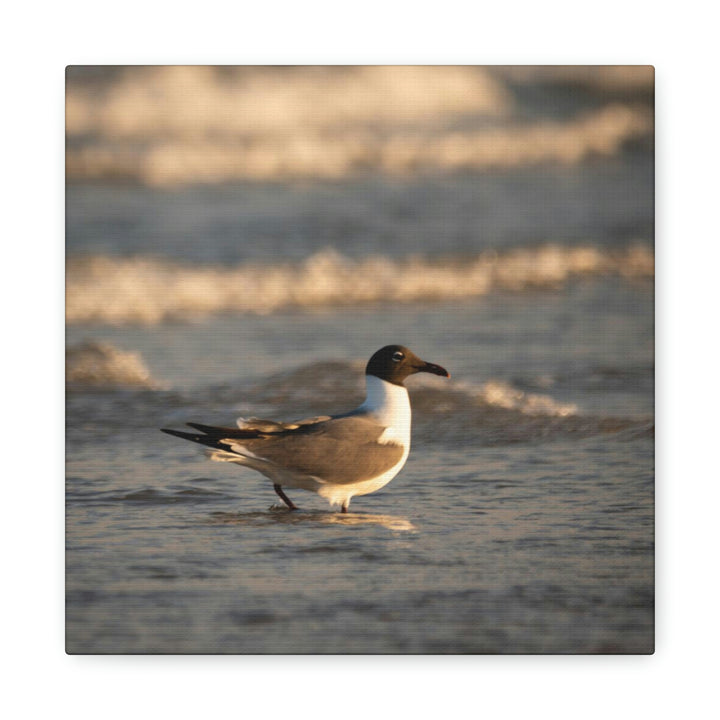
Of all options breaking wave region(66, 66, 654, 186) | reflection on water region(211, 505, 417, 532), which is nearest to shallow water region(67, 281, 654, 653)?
reflection on water region(211, 505, 417, 532)

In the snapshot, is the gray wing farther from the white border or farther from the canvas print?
the white border

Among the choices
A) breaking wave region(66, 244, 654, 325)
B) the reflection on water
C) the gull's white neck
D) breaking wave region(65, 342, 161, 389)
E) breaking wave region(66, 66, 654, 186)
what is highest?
breaking wave region(66, 66, 654, 186)

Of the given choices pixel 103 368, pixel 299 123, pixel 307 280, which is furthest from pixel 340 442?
pixel 299 123

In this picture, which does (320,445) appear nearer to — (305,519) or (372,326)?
(305,519)

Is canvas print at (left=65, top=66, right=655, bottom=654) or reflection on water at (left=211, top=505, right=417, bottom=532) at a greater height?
canvas print at (left=65, top=66, right=655, bottom=654)

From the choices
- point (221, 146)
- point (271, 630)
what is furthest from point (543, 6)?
point (271, 630)

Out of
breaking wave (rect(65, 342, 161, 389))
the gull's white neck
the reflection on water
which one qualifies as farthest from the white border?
the gull's white neck

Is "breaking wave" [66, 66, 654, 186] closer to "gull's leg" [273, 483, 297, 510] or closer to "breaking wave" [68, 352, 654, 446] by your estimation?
"breaking wave" [68, 352, 654, 446]
